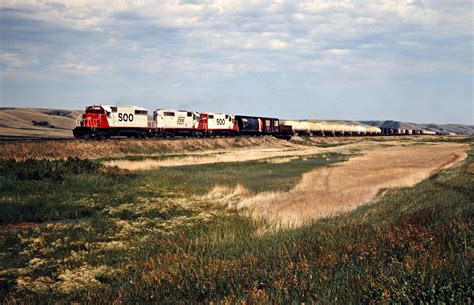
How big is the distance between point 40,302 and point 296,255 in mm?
5797

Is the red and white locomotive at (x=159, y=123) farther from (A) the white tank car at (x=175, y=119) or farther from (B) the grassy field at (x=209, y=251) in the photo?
(B) the grassy field at (x=209, y=251)

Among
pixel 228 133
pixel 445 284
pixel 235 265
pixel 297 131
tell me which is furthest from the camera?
pixel 297 131

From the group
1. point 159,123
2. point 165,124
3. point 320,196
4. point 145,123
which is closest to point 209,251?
point 320,196

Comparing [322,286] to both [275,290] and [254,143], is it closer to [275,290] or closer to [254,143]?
[275,290]

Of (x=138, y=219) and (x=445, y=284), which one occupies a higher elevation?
(x=445, y=284)

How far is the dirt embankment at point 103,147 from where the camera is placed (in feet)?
131

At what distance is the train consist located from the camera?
51094mm

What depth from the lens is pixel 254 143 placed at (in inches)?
3179

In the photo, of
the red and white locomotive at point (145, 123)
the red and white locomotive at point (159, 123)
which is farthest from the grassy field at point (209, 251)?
the red and white locomotive at point (159, 123)

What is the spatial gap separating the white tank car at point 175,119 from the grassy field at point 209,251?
38935mm

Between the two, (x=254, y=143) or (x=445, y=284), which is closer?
(x=445, y=284)

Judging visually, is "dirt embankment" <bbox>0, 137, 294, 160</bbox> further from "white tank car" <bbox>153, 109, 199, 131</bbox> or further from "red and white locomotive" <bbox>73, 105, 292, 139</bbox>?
"white tank car" <bbox>153, 109, 199, 131</bbox>

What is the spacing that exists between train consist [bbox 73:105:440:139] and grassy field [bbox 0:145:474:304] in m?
28.2

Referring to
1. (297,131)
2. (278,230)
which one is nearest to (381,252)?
(278,230)
